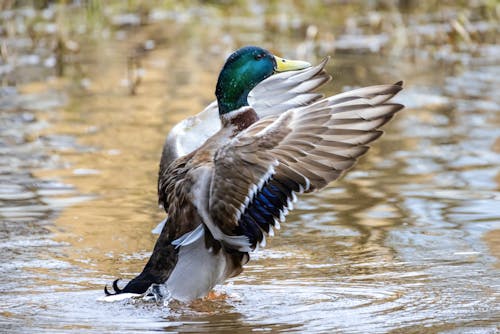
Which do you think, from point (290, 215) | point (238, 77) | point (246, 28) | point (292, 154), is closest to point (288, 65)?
point (238, 77)

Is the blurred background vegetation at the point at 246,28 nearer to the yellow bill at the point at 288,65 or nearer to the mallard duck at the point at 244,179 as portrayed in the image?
the yellow bill at the point at 288,65

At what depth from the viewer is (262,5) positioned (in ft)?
59.3

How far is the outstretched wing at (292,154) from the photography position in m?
5.35

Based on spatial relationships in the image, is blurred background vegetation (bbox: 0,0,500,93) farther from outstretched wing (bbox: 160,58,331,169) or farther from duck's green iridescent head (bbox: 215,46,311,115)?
duck's green iridescent head (bbox: 215,46,311,115)

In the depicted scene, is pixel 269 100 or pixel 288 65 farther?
pixel 269 100

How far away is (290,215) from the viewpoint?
7430mm

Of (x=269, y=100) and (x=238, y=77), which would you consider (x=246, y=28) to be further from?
(x=238, y=77)

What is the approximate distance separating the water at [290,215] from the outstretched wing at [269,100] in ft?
2.35

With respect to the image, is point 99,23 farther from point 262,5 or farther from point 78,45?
point 262,5

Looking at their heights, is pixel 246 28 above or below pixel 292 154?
below

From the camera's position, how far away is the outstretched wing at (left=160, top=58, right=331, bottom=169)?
259 inches

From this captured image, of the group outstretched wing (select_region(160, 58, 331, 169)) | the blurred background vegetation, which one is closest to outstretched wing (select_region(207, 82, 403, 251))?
outstretched wing (select_region(160, 58, 331, 169))

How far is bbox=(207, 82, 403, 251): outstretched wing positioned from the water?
533 millimetres

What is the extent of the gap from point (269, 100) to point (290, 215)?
100 centimetres
